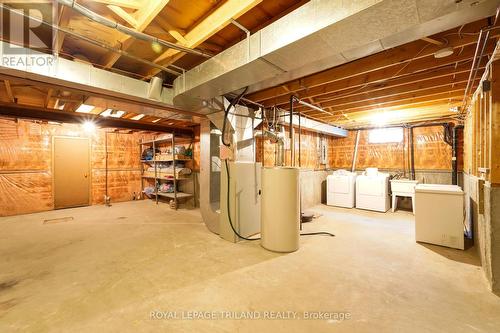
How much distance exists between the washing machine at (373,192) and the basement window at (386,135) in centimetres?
105

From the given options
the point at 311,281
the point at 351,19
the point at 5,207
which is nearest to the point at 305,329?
the point at 311,281

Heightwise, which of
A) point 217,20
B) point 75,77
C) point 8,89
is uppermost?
point 217,20

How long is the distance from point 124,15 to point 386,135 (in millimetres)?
6394

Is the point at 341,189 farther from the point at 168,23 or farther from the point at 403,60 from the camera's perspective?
the point at 168,23

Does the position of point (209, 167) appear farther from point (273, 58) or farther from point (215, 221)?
point (273, 58)

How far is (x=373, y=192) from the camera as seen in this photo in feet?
17.1

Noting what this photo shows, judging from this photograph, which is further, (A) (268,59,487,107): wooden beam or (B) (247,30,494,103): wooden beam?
(A) (268,59,487,107): wooden beam

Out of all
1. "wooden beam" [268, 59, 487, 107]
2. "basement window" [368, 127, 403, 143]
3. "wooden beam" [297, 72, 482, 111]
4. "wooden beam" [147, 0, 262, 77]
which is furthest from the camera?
"basement window" [368, 127, 403, 143]

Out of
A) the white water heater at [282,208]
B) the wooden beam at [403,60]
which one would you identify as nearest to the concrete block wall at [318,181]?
the white water heater at [282,208]

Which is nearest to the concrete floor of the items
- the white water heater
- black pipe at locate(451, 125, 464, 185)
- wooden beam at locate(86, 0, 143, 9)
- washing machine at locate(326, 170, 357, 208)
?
the white water heater

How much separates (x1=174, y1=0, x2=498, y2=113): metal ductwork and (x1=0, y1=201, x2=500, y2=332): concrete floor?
6.77 ft

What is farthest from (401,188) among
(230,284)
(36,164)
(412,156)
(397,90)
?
(36,164)

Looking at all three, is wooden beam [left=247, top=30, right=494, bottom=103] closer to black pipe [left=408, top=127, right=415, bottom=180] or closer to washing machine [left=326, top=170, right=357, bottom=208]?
washing machine [left=326, top=170, right=357, bottom=208]

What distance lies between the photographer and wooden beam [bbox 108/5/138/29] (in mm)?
1701
